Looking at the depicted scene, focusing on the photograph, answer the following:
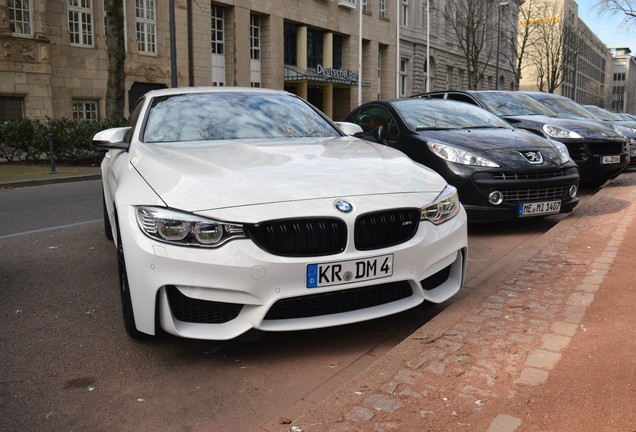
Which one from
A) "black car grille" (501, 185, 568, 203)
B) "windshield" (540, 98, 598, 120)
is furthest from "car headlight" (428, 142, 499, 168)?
"windshield" (540, 98, 598, 120)

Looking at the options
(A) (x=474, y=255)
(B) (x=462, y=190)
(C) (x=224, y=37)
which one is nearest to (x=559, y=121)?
(B) (x=462, y=190)

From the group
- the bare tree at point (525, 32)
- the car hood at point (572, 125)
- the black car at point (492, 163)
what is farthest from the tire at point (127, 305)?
the bare tree at point (525, 32)

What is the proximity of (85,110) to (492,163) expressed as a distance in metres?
21.5

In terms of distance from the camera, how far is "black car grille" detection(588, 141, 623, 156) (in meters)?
9.48

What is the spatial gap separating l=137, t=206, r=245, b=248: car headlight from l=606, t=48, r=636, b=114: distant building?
14984 centimetres

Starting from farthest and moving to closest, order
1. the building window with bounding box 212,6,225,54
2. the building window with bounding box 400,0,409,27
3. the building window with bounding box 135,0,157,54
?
the building window with bounding box 400,0,409,27
the building window with bounding box 212,6,225,54
the building window with bounding box 135,0,157,54

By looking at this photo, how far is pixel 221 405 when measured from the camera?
2.77 metres

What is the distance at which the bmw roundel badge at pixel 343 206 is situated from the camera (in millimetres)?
3092

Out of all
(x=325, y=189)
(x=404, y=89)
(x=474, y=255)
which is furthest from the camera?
(x=404, y=89)

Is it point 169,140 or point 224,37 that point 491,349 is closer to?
point 169,140

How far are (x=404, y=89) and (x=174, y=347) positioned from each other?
43.8 metres

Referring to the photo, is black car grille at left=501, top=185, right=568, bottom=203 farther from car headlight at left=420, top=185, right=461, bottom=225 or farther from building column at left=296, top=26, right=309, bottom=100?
building column at left=296, top=26, right=309, bottom=100

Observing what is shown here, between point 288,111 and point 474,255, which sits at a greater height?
point 288,111

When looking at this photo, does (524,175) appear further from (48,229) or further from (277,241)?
(48,229)
